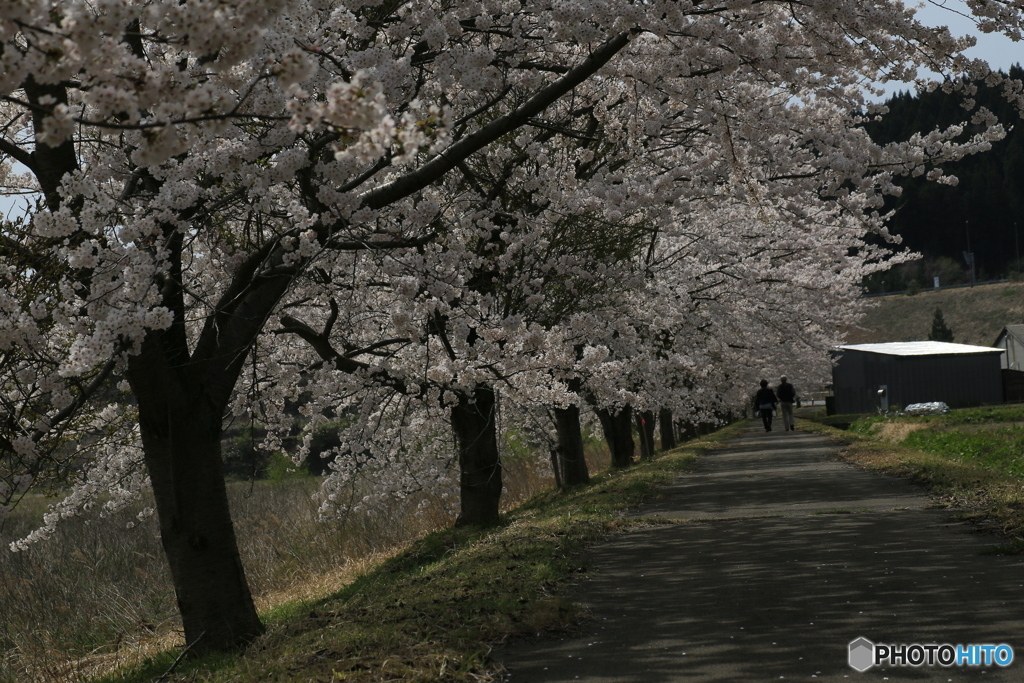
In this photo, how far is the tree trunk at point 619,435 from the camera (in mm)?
23609

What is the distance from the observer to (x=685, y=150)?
1380cm

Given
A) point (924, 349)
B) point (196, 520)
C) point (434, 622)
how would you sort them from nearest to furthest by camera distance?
point (434, 622), point (196, 520), point (924, 349)

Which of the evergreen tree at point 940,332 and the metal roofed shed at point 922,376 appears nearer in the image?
the metal roofed shed at point 922,376

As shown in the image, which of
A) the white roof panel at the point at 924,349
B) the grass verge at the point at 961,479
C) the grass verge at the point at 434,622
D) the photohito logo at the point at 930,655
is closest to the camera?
the photohito logo at the point at 930,655

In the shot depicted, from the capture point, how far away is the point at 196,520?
23.8ft

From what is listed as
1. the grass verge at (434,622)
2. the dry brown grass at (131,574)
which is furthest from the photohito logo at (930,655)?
the dry brown grass at (131,574)

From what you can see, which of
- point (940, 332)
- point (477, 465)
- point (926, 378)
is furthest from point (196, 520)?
point (940, 332)

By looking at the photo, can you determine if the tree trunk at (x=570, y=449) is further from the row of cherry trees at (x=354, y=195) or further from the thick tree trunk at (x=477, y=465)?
the thick tree trunk at (x=477, y=465)

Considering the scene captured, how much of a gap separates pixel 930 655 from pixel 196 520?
5.17 meters

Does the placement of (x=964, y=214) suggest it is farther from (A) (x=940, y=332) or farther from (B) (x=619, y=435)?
(B) (x=619, y=435)

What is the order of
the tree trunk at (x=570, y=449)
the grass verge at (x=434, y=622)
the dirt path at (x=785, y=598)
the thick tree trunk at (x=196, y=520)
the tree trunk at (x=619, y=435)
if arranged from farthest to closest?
the tree trunk at (x=619, y=435) < the tree trunk at (x=570, y=449) < the thick tree trunk at (x=196, y=520) < the grass verge at (x=434, y=622) < the dirt path at (x=785, y=598)

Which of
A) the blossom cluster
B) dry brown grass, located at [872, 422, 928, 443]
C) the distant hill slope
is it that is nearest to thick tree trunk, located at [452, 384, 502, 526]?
the blossom cluster

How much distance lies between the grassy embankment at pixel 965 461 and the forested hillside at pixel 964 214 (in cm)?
10219

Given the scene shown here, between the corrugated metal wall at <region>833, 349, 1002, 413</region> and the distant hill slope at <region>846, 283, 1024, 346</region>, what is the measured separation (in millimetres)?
42989
